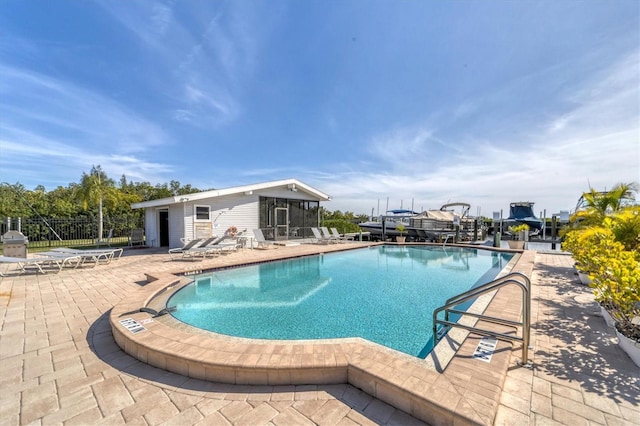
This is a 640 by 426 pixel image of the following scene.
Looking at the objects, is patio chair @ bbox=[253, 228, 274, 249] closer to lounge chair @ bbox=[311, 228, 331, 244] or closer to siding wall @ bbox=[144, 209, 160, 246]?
lounge chair @ bbox=[311, 228, 331, 244]

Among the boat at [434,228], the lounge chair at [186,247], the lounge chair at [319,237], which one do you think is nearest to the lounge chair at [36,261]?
the lounge chair at [186,247]

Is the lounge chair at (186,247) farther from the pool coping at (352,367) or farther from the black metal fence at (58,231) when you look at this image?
the pool coping at (352,367)

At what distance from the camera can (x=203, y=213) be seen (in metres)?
12.8

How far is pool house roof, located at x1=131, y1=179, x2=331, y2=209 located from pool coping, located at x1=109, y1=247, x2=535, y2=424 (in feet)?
29.7

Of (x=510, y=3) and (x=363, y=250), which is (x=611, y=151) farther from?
(x=363, y=250)

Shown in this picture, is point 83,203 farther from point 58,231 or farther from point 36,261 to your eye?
point 36,261

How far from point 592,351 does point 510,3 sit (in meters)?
8.78

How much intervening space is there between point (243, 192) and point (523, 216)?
23.9 m

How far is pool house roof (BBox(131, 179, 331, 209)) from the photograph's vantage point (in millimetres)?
11734

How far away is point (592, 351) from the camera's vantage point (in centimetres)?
306

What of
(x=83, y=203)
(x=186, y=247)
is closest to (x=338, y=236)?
(x=186, y=247)

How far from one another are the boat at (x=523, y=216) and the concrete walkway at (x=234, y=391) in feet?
74.3

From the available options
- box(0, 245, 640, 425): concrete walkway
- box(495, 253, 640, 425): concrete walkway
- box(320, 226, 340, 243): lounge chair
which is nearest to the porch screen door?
box(320, 226, 340, 243): lounge chair

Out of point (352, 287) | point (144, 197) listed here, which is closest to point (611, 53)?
point (352, 287)
